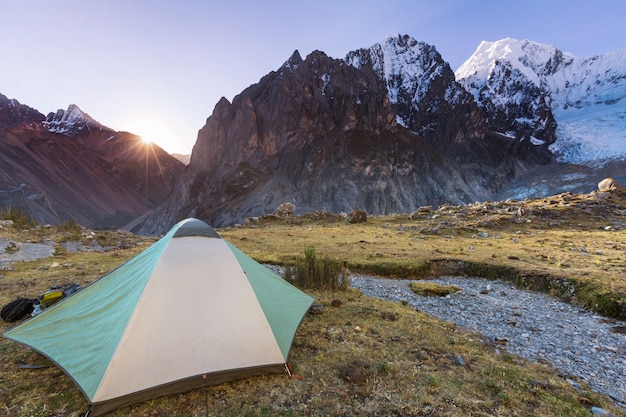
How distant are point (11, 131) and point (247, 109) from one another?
455ft

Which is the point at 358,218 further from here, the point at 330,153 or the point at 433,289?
the point at 330,153

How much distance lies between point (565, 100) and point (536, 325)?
240522mm

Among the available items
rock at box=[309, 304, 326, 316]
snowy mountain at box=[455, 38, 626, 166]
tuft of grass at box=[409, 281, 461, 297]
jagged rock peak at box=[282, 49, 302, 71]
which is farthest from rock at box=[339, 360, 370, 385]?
snowy mountain at box=[455, 38, 626, 166]

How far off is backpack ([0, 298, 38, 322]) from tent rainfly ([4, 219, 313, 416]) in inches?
115

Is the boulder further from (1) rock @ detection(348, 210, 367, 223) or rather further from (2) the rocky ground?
(2) the rocky ground

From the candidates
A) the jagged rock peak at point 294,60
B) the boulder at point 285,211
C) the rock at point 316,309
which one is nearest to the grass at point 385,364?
the rock at point 316,309

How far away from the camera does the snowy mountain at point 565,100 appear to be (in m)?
150

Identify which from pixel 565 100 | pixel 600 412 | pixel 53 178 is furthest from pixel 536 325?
pixel 565 100

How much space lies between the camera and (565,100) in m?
186

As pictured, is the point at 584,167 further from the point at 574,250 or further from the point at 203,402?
the point at 203,402

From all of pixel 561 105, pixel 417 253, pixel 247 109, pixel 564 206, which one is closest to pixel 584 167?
pixel 561 105

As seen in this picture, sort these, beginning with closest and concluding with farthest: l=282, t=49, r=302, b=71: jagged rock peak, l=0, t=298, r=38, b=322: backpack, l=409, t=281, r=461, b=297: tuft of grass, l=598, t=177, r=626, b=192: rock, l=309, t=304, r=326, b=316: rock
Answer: l=0, t=298, r=38, b=322: backpack
l=309, t=304, r=326, b=316: rock
l=409, t=281, r=461, b=297: tuft of grass
l=598, t=177, r=626, b=192: rock
l=282, t=49, r=302, b=71: jagged rock peak

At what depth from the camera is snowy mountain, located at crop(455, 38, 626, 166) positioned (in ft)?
493

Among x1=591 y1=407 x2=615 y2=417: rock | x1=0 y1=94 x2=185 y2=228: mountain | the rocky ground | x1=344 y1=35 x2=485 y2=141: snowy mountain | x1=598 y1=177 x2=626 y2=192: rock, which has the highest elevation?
x1=344 y1=35 x2=485 y2=141: snowy mountain
